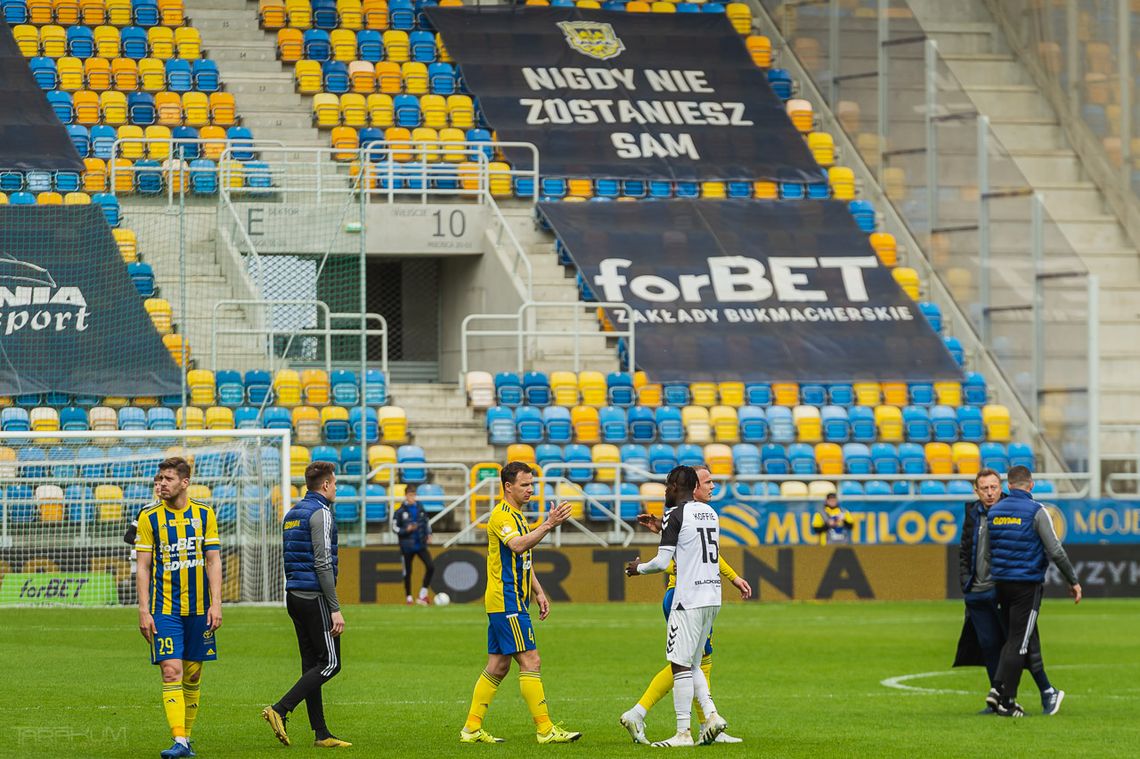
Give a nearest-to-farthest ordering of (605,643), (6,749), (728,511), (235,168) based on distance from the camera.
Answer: (6,749) < (605,643) < (728,511) < (235,168)

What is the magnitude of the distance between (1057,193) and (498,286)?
1151cm

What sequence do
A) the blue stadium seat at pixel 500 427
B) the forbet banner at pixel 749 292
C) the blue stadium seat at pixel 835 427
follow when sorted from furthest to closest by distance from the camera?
1. the forbet banner at pixel 749 292
2. the blue stadium seat at pixel 835 427
3. the blue stadium seat at pixel 500 427

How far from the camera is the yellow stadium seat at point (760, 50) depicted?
39.3 m

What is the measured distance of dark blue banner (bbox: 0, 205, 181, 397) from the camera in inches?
1045

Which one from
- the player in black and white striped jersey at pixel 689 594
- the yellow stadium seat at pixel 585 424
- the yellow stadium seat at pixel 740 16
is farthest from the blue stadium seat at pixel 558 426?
the player in black and white striped jersey at pixel 689 594

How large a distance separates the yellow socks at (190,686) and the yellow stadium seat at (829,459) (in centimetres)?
1974

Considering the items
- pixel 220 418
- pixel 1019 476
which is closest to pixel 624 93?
pixel 220 418

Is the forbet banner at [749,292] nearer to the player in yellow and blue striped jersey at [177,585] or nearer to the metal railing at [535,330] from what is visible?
the metal railing at [535,330]

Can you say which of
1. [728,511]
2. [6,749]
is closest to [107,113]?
[728,511]

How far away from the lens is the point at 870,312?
3409cm

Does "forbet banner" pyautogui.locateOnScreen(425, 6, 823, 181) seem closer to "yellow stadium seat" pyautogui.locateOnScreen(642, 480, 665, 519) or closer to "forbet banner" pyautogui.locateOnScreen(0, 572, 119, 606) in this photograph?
"yellow stadium seat" pyautogui.locateOnScreen(642, 480, 665, 519)

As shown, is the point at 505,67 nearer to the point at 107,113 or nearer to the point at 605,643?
the point at 107,113

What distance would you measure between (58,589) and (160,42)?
14141 millimetres

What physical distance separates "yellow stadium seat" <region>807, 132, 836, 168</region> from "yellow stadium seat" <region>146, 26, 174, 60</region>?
470 inches
